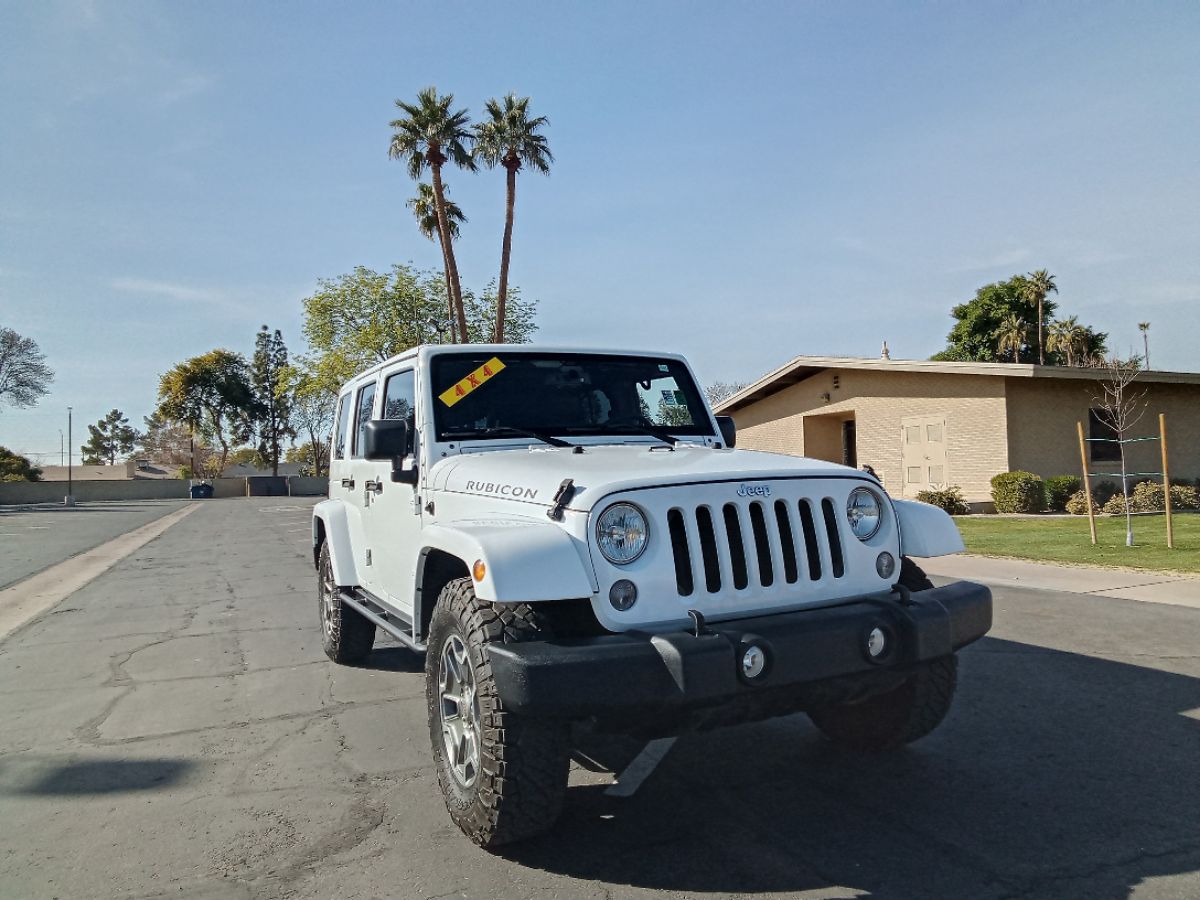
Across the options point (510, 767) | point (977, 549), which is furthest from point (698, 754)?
point (977, 549)

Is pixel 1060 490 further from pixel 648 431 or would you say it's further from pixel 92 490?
pixel 92 490

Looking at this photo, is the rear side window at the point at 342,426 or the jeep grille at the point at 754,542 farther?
the rear side window at the point at 342,426

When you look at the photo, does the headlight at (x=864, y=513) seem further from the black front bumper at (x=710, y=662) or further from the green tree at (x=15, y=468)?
the green tree at (x=15, y=468)

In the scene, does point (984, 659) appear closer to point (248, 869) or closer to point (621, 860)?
point (621, 860)

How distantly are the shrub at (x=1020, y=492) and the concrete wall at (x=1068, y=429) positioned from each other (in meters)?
0.77

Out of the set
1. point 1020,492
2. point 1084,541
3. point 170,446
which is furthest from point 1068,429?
point 170,446

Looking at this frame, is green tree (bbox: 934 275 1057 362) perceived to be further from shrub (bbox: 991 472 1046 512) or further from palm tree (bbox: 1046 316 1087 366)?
shrub (bbox: 991 472 1046 512)

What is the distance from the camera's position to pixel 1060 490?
18891mm

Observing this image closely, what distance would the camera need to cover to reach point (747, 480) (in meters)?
3.36

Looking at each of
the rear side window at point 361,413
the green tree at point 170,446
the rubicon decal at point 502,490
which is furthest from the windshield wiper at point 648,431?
the green tree at point 170,446

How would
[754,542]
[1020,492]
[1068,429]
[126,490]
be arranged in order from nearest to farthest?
A: [754,542], [1020,492], [1068,429], [126,490]

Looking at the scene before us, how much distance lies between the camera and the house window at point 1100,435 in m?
20.2

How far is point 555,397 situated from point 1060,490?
1734 centimetres

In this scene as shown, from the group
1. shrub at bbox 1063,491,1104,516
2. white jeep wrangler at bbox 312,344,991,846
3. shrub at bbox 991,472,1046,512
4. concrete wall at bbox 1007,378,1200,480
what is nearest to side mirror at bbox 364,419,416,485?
white jeep wrangler at bbox 312,344,991,846
